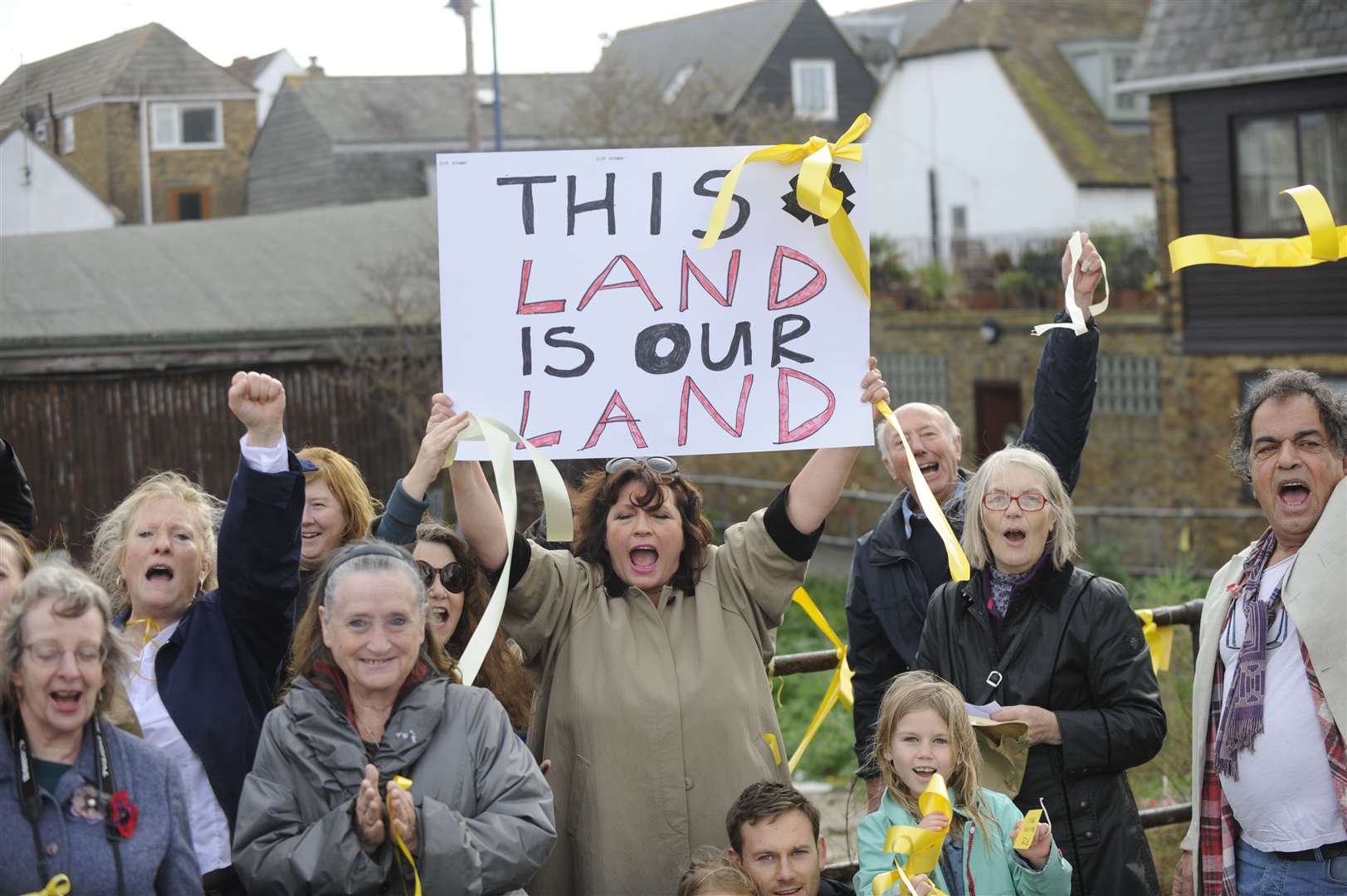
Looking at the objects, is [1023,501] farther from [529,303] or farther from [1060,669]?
[529,303]

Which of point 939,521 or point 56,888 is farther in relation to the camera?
point 939,521

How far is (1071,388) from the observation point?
4176 mm

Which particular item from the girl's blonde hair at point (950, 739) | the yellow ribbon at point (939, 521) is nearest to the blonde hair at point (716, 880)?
the girl's blonde hair at point (950, 739)

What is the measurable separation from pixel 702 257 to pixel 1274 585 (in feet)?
5.06

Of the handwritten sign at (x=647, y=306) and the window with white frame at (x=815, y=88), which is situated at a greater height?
the window with white frame at (x=815, y=88)

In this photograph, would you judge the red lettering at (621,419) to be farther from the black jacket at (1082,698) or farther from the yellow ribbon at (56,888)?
the yellow ribbon at (56,888)

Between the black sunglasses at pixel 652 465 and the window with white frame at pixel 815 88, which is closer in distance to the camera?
the black sunglasses at pixel 652 465

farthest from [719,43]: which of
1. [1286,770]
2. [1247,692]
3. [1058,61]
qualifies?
[1286,770]

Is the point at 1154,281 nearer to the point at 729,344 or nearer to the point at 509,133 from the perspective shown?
the point at 509,133

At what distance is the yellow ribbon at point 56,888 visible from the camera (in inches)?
107

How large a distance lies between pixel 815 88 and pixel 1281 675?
34129 millimetres

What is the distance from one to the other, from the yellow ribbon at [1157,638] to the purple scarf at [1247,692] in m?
1.58

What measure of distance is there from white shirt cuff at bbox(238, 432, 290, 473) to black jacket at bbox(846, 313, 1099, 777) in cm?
174

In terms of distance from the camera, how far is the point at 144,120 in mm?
10094
